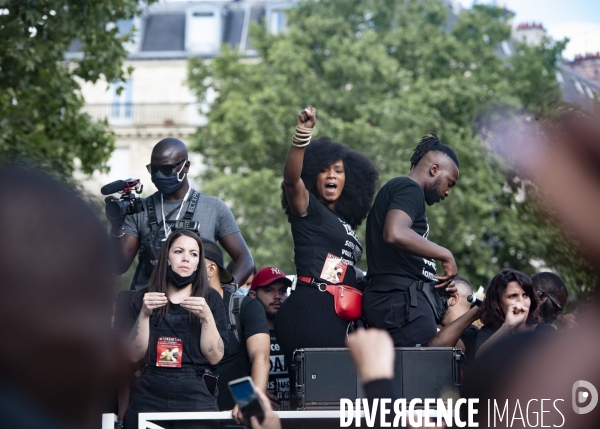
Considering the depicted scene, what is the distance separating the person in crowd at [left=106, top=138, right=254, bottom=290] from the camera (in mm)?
6227

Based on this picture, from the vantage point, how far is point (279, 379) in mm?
6449

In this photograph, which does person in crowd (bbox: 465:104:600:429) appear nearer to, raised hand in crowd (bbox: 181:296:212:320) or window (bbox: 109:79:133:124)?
raised hand in crowd (bbox: 181:296:212:320)

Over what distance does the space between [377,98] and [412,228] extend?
20.7m

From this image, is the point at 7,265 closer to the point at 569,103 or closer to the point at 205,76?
the point at 569,103

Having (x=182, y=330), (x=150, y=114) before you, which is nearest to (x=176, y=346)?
(x=182, y=330)

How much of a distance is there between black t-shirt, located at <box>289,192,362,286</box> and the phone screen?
8.59ft

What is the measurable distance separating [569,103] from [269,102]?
24.1m

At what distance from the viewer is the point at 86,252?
5.45 ft

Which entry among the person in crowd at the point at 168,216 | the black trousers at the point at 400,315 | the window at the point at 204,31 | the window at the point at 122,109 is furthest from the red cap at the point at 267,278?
the window at the point at 204,31

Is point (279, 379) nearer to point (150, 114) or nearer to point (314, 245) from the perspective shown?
point (314, 245)

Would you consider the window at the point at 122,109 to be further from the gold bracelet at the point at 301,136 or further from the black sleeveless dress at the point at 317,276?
the gold bracelet at the point at 301,136

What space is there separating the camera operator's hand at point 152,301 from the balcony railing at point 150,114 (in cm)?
3749

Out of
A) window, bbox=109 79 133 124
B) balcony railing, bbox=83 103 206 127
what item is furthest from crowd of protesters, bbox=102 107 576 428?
window, bbox=109 79 133 124

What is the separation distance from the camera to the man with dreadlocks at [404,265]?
5.30 meters
